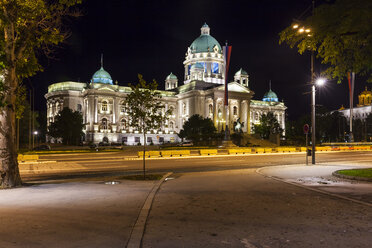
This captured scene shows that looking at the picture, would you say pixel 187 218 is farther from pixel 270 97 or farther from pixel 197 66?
pixel 270 97

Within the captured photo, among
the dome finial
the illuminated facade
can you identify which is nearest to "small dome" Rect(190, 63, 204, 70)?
the illuminated facade

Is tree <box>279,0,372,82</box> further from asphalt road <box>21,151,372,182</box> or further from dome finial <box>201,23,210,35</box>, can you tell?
dome finial <box>201,23,210,35</box>

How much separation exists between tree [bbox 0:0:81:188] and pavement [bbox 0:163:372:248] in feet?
4.51

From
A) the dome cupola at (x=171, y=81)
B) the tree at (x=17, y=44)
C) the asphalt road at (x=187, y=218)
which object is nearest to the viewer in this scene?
the asphalt road at (x=187, y=218)

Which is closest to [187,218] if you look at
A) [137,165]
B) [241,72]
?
[137,165]

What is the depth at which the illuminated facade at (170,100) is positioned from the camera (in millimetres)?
96188

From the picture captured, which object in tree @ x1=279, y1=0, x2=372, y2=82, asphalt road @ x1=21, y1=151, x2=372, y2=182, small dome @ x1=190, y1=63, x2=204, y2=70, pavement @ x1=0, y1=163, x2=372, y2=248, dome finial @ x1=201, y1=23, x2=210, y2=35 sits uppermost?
dome finial @ x1=201, y1=23, x2=210, y2=35

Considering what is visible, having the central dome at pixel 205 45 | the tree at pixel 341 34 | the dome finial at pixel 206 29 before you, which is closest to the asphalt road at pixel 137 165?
the tree at pixel 341 34

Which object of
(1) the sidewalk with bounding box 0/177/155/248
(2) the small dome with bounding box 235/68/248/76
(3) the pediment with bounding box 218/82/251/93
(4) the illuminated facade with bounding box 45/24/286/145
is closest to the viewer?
(1) the sidewalk with bounding box 0/177/155/248

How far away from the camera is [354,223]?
7.35 meters

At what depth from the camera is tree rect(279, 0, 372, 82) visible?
41.8 ft

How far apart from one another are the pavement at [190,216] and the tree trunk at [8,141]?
30.3 inches

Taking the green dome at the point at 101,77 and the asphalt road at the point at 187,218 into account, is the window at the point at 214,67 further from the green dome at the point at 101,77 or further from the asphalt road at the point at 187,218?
the asphalt road at the point at 187,218

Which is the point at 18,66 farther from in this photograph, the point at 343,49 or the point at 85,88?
the point at 85,88
